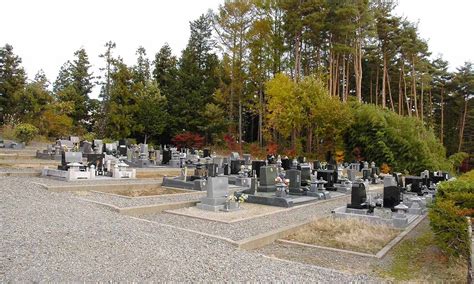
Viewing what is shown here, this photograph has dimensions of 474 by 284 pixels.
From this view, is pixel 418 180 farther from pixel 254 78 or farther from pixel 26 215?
pixel 254 78

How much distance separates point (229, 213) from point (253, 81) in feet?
88.2

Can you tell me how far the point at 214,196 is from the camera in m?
10.3

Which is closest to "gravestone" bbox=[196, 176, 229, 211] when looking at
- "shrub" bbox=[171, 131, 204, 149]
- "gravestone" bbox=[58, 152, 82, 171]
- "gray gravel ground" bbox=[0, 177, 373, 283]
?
"gray gravel ground" bbox=[0, 177, 373, 283]

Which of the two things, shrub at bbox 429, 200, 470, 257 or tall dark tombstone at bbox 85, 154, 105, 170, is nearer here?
shrub at bbox 429, 200, 470, 257

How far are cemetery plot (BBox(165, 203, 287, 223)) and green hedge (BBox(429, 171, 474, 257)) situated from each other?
14.1 ft

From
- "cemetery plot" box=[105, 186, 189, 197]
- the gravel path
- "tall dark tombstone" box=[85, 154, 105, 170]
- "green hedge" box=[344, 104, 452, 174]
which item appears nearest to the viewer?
the gravel path

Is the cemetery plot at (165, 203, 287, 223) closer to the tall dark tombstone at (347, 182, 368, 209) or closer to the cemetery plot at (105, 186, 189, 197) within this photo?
the tall dark tombstone at (347, 182, 368, 209)

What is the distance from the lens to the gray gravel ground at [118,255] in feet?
13.9

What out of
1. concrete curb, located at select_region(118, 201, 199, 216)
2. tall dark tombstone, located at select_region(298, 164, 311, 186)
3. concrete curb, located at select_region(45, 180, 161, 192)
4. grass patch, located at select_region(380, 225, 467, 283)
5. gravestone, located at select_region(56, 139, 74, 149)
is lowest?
grass patch, located at select_region(380, 225, 467, 283)

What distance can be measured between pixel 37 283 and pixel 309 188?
11059mm

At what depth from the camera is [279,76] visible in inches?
1215

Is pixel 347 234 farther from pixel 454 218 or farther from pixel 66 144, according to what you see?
pixel 66 144

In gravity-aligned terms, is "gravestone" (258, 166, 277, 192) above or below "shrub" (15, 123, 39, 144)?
below

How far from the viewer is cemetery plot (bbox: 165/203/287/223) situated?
8898mm
